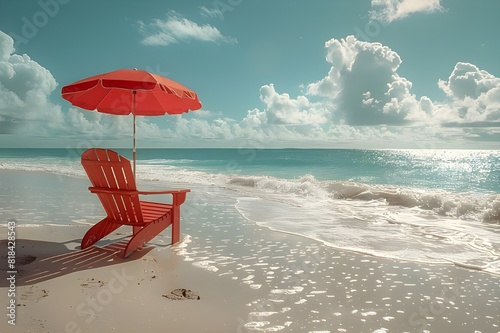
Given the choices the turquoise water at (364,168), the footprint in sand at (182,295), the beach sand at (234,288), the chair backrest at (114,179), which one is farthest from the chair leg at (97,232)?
the turquoise water at (364,168)

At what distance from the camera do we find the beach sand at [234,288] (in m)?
2.82

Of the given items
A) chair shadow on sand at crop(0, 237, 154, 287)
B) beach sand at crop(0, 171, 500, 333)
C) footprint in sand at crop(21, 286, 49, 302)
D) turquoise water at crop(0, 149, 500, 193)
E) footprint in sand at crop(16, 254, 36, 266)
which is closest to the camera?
beach sand at crop(0, 171, 500, 333)

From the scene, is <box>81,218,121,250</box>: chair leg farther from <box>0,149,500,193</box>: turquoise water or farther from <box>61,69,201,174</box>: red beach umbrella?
<box>0,149,500,193</box>: turquoise water

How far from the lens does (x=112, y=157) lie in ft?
14.9

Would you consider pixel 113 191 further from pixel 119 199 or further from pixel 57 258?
pixel 57 258

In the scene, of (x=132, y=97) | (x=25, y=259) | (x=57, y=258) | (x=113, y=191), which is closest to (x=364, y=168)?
(x=132, y=97)

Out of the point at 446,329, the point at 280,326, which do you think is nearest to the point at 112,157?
the point at 280,326

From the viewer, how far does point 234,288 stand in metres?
3.57

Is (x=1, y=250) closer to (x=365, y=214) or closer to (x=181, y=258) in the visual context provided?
(x=181, y=258)

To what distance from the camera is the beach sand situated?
2822 millimetres

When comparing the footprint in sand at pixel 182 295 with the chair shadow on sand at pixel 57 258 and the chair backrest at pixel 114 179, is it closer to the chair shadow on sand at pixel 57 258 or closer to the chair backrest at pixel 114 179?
the chair shadow on sand at pixel 57 258

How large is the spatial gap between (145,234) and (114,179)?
2.75 feet

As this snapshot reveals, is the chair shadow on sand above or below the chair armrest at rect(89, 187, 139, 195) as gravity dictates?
below

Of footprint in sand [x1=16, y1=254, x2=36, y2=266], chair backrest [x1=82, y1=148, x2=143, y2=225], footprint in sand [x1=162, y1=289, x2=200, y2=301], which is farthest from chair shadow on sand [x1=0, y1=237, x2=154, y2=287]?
footprint in sand [x1=162, y1=289, x2=200, y2=301]
